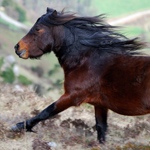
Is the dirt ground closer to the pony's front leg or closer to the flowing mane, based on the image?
the pony's front leg

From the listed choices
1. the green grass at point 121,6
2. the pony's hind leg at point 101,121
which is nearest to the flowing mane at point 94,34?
the pony's hind leg at point 101,121

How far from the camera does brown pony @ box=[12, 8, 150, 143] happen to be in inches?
149

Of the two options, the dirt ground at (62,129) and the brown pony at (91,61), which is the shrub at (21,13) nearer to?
the dirt ground at (62,129)

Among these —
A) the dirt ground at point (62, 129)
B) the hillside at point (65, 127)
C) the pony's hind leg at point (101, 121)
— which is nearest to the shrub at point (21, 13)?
the hillside at point (65, 127)

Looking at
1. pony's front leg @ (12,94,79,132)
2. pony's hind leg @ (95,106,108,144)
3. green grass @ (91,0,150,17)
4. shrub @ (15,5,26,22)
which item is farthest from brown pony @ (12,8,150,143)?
shrub @ (15,5,26,22)

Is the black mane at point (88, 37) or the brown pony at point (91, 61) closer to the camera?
the brown pony at point (91, 61)

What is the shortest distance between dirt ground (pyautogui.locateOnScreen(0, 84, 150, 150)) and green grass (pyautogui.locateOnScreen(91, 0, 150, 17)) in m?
52.4

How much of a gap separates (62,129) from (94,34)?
6.62ft

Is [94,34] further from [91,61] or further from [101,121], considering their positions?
[101,121]

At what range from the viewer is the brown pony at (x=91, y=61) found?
12.4 feet

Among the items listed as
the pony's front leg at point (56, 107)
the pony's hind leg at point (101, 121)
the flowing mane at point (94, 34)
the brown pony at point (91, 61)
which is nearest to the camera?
the brown pony at point (91, 61)

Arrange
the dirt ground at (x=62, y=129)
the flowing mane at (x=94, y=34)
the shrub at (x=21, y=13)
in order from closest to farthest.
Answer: the dirt ground at (x=62, y=129) → the flowing mane at (x=94, y=34) → the shrub at (x=21, y=13)

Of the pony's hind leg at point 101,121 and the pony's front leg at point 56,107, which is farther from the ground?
the pony's front leg at point 56,107

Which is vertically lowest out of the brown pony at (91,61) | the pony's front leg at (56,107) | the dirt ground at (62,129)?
the dirt ground at (62,129)
